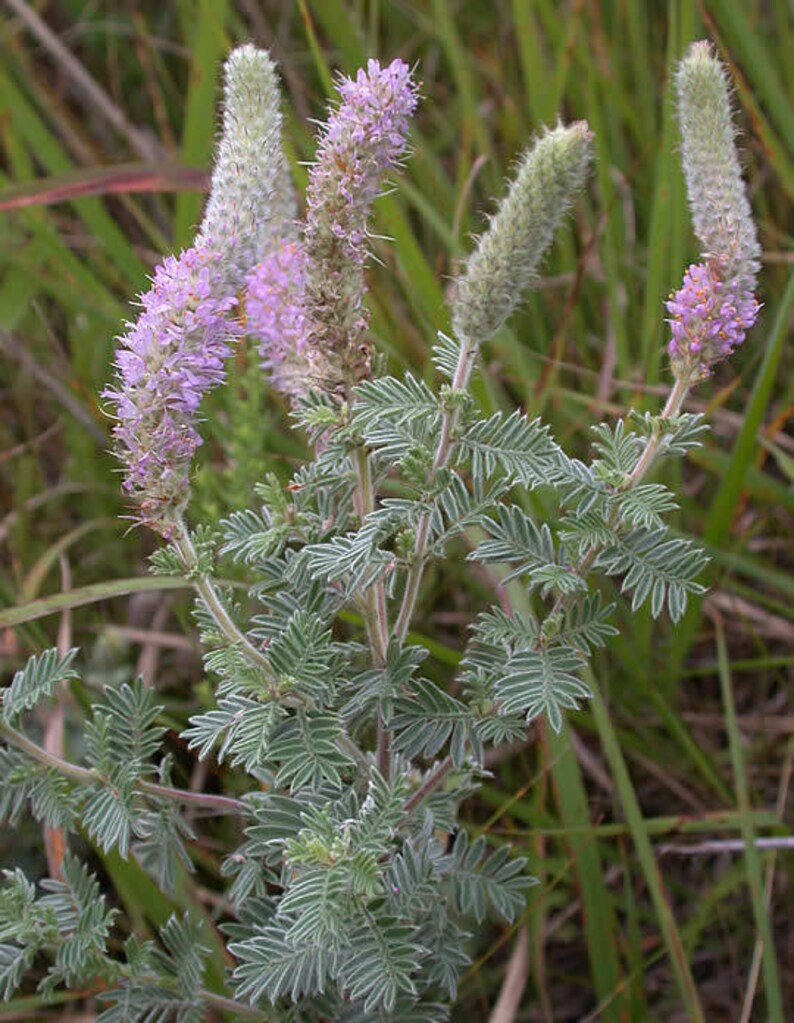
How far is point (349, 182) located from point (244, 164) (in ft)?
0.39

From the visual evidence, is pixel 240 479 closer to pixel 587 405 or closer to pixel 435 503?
pixel 587 405

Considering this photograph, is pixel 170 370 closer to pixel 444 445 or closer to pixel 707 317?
pixel 444 445

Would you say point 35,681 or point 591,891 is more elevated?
point 35,681

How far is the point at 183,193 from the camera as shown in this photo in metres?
2.56

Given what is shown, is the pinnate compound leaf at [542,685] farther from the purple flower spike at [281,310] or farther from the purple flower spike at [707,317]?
the purple flower spike at [281,310]

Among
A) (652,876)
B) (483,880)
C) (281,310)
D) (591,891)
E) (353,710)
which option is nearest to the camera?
(353,710)

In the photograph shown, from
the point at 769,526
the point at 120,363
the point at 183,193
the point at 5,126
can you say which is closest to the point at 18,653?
the point at 183,193

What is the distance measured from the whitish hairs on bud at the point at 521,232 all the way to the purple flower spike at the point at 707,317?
0.21m

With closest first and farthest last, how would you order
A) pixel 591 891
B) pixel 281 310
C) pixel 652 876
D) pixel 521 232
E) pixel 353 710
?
pixel 521 232 → pixel 353 710 → pixel 281 310 → pixel 652 876 → pixel 591 891

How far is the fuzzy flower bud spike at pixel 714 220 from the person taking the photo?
4.47 ft

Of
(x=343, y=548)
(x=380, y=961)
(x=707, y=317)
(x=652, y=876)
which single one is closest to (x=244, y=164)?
(x=343, y=548)

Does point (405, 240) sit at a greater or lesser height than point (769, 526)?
greater

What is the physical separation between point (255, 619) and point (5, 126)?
6.73ft

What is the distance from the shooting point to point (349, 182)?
1331mm
